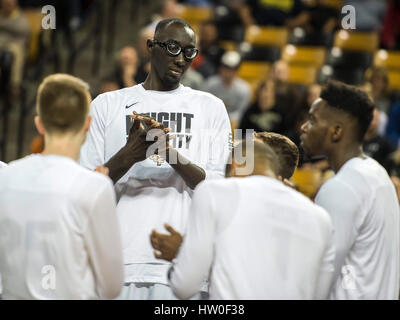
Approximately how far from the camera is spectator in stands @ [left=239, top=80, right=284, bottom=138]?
8.41 m

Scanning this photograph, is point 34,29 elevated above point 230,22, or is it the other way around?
point 230,22

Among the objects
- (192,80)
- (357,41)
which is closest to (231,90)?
(192,80)

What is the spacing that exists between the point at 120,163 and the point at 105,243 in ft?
2.68

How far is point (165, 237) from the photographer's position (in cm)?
355

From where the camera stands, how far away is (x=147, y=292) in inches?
152

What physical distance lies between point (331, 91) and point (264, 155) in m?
0.70

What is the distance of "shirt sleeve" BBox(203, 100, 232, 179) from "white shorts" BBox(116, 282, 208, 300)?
650mm

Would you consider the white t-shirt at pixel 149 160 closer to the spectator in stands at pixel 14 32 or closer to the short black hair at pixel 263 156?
the short black hair at pixel 263 156

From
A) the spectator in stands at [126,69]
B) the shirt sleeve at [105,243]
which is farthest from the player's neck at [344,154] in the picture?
the spectator in stands at [126,69]

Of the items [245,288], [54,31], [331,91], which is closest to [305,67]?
[54,31]

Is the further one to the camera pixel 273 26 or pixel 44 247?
pixel 273 26

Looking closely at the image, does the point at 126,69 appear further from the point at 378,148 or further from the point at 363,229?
the point at 363,229
